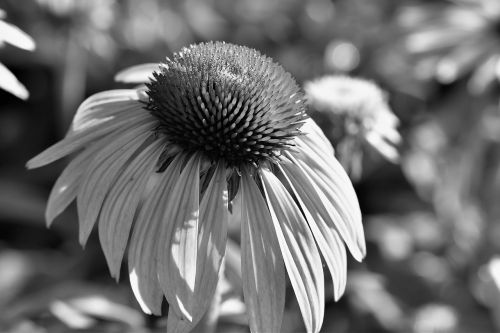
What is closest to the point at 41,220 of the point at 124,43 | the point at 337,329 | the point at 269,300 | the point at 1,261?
the point at 1,261

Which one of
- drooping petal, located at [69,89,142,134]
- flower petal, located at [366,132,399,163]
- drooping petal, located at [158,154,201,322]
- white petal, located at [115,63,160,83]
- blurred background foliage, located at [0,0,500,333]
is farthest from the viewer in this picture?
blurred background foliage, located at [0,0,500,333]

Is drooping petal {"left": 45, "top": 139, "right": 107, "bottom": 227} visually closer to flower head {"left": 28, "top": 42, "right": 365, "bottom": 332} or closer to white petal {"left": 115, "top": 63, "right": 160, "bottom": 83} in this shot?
flower head {"left": 28, "top": 42, "right": 365, "bottom": 332}

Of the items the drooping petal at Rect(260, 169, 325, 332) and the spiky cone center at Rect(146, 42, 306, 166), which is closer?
the drooping petal at Rect(260, 169, 325, 332)

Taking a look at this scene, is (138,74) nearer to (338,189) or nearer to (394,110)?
(338,189)

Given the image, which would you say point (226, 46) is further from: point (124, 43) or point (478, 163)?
point (478, 163)

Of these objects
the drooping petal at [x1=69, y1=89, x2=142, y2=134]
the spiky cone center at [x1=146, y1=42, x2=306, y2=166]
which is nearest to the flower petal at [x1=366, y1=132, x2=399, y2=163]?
the spiky cone center at [x1=146, y1=42, x2=306, y2=166]

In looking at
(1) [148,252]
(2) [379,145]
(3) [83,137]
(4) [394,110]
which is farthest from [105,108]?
(4) [394,110]

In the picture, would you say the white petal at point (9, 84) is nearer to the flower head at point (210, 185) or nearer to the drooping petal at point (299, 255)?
the flower head at point (210, 185)
